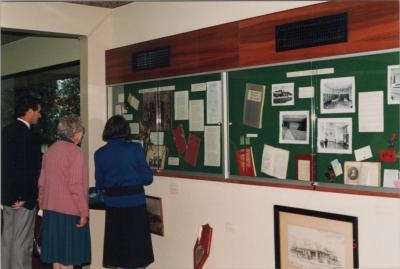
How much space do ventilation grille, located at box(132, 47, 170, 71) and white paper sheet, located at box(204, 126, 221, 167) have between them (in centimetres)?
87

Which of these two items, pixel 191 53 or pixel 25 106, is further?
pixel 191 53

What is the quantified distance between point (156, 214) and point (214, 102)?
1378mm

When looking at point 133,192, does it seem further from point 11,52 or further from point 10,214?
point 11,52

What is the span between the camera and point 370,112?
127 inches

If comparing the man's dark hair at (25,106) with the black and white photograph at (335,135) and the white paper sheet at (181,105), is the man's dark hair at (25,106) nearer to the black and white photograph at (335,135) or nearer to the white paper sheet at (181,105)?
the white paper sheet at (181,105)

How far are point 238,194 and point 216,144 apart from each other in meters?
0.52

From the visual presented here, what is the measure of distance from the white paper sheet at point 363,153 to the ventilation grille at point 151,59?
2.18 m

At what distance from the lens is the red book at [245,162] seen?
404cm

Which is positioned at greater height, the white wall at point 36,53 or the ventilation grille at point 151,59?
the white wall at point 36,53

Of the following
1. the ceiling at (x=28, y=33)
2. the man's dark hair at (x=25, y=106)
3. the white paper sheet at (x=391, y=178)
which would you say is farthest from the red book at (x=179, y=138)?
the white paper sheet at (x=391, y=178)

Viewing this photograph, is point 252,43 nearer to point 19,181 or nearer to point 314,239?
point 314,239

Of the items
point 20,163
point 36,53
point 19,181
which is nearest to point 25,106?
point 20,163

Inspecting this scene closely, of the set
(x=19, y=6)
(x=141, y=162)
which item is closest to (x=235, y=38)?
(x=141, y=162)

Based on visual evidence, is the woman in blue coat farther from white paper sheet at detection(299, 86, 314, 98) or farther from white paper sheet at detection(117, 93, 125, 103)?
white paper sheet at detection(117, 93, 125, 103)
